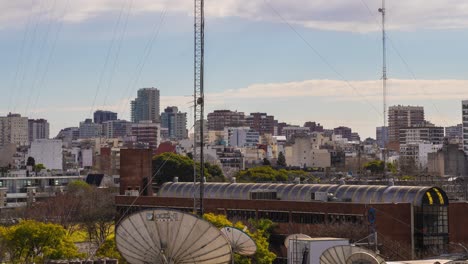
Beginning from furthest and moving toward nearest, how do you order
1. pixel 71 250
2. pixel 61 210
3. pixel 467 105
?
pixel 467 105, pixel 61 210, pixel 71 250

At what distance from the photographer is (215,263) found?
36.2m

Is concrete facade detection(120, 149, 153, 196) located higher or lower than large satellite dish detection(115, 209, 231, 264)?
higher

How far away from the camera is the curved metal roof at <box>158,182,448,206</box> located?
61531mm

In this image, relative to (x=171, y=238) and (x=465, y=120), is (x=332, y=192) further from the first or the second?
(x=465, y=120)

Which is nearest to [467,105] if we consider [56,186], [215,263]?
[56,186]

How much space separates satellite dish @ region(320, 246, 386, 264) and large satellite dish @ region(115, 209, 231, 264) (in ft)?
11.4

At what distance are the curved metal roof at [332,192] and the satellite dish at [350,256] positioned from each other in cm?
2183

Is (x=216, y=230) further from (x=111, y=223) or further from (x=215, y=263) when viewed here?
(x=111, y=223)

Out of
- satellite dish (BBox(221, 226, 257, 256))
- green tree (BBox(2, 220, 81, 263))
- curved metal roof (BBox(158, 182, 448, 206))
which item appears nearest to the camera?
satellite dish (BBox(221, 226, 257, 256))

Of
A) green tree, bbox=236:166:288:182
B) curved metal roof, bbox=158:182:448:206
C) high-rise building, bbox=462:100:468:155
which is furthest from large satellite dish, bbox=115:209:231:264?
high-rise building, bbox=462:100:468:155

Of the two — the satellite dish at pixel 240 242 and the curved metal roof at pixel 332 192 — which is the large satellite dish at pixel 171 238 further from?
the curved metal roof at pixel 332 192

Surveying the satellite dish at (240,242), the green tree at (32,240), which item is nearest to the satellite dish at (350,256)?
the satellite dish at (240,242)

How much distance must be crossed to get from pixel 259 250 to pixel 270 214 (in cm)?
1319

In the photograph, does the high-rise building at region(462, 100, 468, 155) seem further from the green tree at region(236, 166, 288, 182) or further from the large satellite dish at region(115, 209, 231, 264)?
the large satellite dish at region(115, 209, 231, 264)
